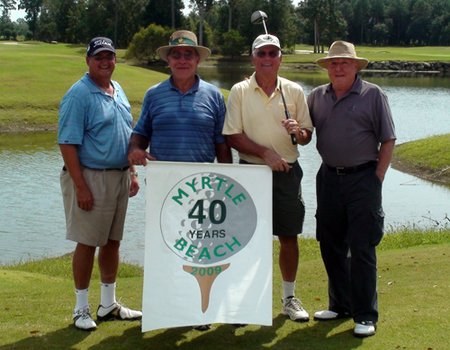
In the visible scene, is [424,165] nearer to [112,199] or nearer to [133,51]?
[112,199]

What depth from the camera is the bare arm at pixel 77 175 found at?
167 inches

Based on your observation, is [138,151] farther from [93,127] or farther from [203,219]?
[203,219]

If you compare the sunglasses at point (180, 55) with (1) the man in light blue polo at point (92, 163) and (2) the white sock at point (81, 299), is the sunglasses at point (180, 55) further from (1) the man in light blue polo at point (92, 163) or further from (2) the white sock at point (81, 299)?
(2) the white sock at point (81, 299)

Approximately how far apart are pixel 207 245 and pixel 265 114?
1.18m

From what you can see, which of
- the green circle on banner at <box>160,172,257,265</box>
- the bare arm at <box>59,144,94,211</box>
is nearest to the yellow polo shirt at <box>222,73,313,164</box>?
the green circle on banner at <box>160,172,257,265</box>

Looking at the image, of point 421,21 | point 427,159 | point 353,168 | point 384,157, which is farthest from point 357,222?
point 421,21

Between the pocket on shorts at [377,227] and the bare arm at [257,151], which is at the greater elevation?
the bare arm at [257,151]

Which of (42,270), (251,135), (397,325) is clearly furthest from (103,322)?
(42,270)

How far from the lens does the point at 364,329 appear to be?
4.16 m

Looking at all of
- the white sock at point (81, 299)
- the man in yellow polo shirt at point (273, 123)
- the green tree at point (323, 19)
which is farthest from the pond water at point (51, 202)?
the green tree at point (323, 19)

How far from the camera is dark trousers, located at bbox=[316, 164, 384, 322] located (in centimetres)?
427

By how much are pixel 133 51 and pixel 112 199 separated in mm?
56910

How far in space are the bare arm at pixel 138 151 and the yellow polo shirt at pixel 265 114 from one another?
2.25 feet

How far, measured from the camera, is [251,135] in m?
4.43
